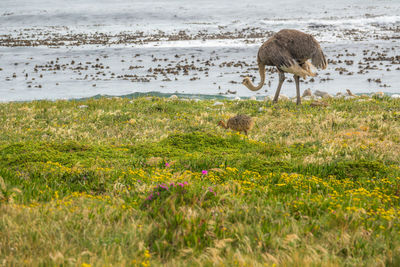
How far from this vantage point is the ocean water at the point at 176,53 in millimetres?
27438

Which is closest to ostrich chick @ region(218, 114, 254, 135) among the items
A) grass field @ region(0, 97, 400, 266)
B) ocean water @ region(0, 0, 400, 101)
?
grass field @ region(0, 97, 400, 266)

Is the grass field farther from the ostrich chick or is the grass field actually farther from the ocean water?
the ocean water

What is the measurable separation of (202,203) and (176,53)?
4004cm

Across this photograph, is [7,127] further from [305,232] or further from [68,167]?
[305,232]

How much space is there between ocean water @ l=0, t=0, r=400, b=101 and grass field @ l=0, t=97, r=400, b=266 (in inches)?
657

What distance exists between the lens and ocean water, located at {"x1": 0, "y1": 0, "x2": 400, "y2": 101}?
27438 millimetres

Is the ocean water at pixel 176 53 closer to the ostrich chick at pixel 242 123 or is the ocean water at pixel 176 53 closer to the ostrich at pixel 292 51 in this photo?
the ostrich at pixel 292 51

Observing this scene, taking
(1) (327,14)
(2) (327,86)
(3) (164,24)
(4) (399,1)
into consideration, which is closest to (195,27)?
(3) (164,24)

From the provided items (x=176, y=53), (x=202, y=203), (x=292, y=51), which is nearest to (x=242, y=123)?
(x=202, y=203)

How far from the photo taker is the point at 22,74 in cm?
3253

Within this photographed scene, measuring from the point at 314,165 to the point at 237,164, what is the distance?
1.37 m

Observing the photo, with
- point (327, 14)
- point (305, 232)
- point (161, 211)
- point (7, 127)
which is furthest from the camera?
point (327, 14)

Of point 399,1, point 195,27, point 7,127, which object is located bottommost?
point 7,127

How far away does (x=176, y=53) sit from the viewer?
43.8 metres
